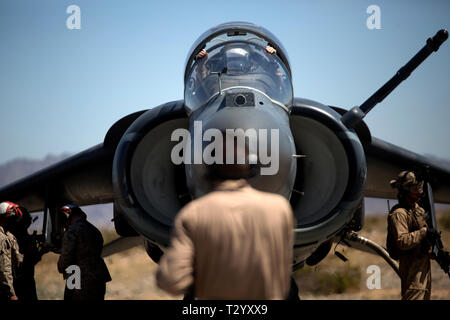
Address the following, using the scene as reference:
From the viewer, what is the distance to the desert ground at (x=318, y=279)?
16.1m

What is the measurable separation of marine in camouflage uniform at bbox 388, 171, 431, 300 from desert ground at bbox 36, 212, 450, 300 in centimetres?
918

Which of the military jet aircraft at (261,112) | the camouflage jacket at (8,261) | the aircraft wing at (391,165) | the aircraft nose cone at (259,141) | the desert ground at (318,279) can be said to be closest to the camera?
the aircraft nose cone at (259,141)

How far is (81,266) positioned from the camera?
20.3 ft

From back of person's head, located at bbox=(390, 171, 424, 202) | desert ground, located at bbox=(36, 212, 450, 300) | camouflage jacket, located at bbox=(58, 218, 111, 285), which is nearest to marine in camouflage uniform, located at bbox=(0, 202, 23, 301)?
camouflage jacket, located at bbox=(58, 218, 111, 285)

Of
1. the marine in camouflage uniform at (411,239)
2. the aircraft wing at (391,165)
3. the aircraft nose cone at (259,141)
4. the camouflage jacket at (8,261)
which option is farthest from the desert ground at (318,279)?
the aircraft nose cone at (259,141)

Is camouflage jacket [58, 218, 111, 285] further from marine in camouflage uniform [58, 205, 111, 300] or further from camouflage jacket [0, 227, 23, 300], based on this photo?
camouflage jacket [0, 227, 23, 300]

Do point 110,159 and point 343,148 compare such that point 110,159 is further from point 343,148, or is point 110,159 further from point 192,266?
point 192,266

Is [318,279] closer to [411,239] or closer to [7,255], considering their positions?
[7,255]

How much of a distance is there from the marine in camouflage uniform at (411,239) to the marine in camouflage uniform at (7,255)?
400 centimetres

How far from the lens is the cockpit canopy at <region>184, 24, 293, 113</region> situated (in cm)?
491

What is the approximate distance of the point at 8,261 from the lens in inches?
243

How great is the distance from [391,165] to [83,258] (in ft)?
12.8

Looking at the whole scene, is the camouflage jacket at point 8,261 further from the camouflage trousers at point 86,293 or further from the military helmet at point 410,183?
the military helmet at point 410,183
